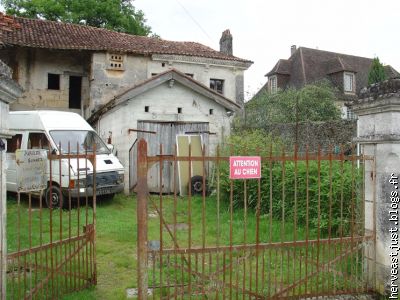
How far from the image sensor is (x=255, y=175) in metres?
4.45

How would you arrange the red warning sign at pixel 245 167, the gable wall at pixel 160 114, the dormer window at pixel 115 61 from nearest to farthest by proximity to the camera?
the red warning sign at pixel 245 167 → the gable wall at pixel 160 114 → the dormer window at pixel 115 61

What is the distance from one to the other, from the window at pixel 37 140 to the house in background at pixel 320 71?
2058 cm

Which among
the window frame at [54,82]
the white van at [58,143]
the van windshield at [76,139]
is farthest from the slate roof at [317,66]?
the white van at [58,143]

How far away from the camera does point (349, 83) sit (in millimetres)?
27297

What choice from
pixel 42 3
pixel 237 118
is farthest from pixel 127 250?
pixel 42 3

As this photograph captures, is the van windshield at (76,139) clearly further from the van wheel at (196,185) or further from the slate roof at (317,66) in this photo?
the slate roof at (317,66)

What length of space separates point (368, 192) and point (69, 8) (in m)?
24.8

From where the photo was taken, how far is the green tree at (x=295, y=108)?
778 inches

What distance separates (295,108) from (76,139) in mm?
12455

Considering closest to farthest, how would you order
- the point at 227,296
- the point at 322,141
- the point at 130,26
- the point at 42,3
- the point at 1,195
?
the point at 1,195, the point at 227,296, the point at 322,141, the point at 42,3, the point at 130,26

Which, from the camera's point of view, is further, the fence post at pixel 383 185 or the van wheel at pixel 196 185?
the van wheel at pixel 196 185

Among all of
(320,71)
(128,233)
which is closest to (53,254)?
(128,233)

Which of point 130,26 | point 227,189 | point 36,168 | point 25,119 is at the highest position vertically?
point 130,26

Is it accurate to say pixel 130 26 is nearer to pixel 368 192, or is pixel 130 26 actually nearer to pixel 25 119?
pixel 25 119
